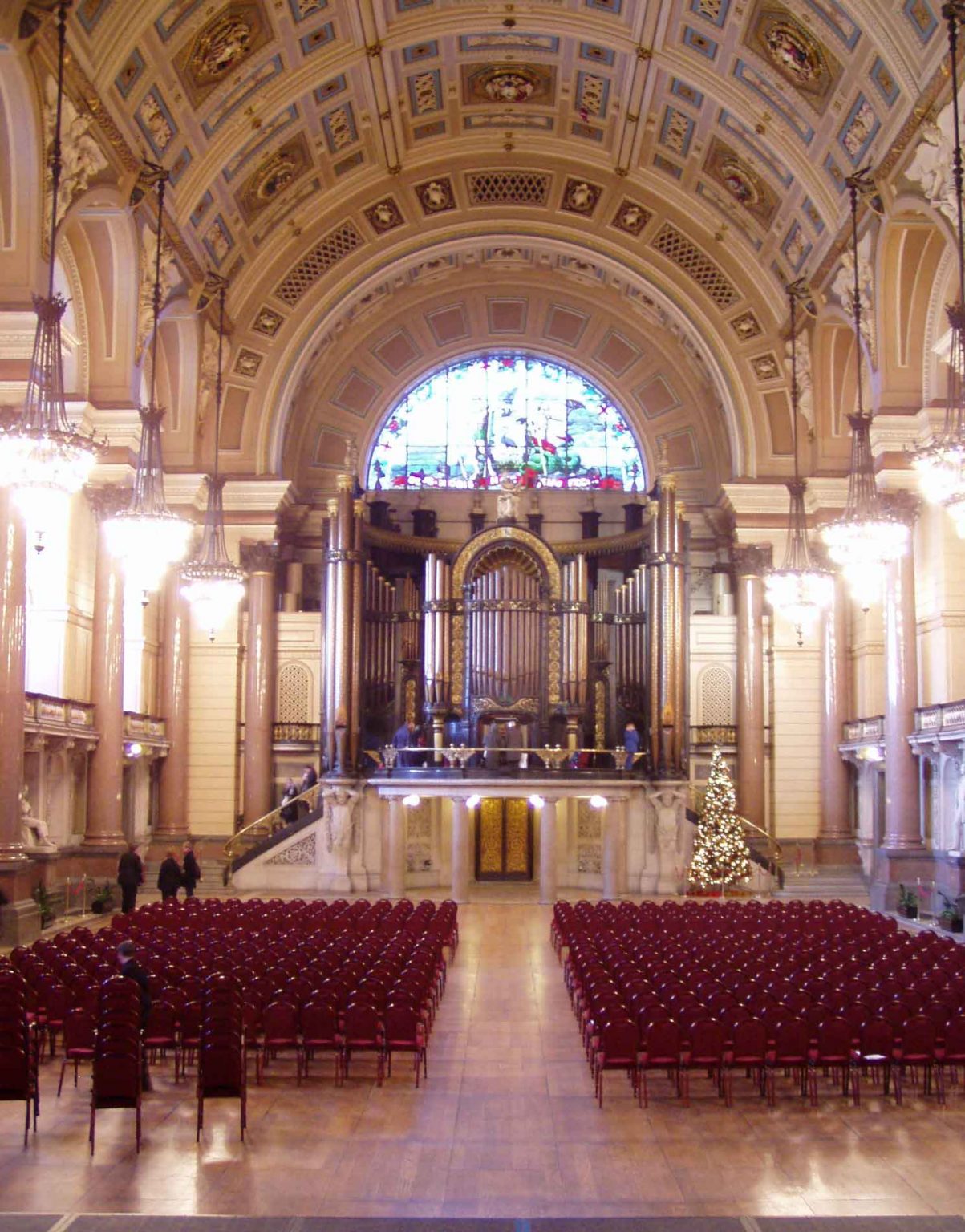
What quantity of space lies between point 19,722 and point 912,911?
1715 cm

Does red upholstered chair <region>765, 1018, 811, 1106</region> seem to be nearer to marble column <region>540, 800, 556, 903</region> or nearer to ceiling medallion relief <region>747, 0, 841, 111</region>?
marble column <region>540, 800, 556, 903</region>

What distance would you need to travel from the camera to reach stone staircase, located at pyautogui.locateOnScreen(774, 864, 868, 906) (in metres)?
31.0

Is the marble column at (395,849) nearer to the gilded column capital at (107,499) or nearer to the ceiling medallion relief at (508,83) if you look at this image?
the gilded column capital at (107,499)

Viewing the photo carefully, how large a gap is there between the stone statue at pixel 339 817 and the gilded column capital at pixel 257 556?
6.81m

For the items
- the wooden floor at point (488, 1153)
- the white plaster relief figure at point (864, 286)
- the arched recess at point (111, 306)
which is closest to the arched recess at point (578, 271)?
the white plaster relief figure at point (864, 286)

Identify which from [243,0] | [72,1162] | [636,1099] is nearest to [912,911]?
[636,1099]

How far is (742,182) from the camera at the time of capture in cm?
3284

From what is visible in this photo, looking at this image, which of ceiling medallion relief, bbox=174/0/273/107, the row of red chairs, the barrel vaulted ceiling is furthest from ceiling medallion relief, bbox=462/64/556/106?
the row of red chairs

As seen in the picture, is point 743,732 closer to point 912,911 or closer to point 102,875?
point 912,911

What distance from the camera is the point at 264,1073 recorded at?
1307cm

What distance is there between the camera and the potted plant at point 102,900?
26.0 metres

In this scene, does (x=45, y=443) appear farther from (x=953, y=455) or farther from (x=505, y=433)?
(x=505, y=433)

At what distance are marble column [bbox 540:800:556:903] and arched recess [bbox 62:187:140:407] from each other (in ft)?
42.6

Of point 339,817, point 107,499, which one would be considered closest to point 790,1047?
point 339,817
